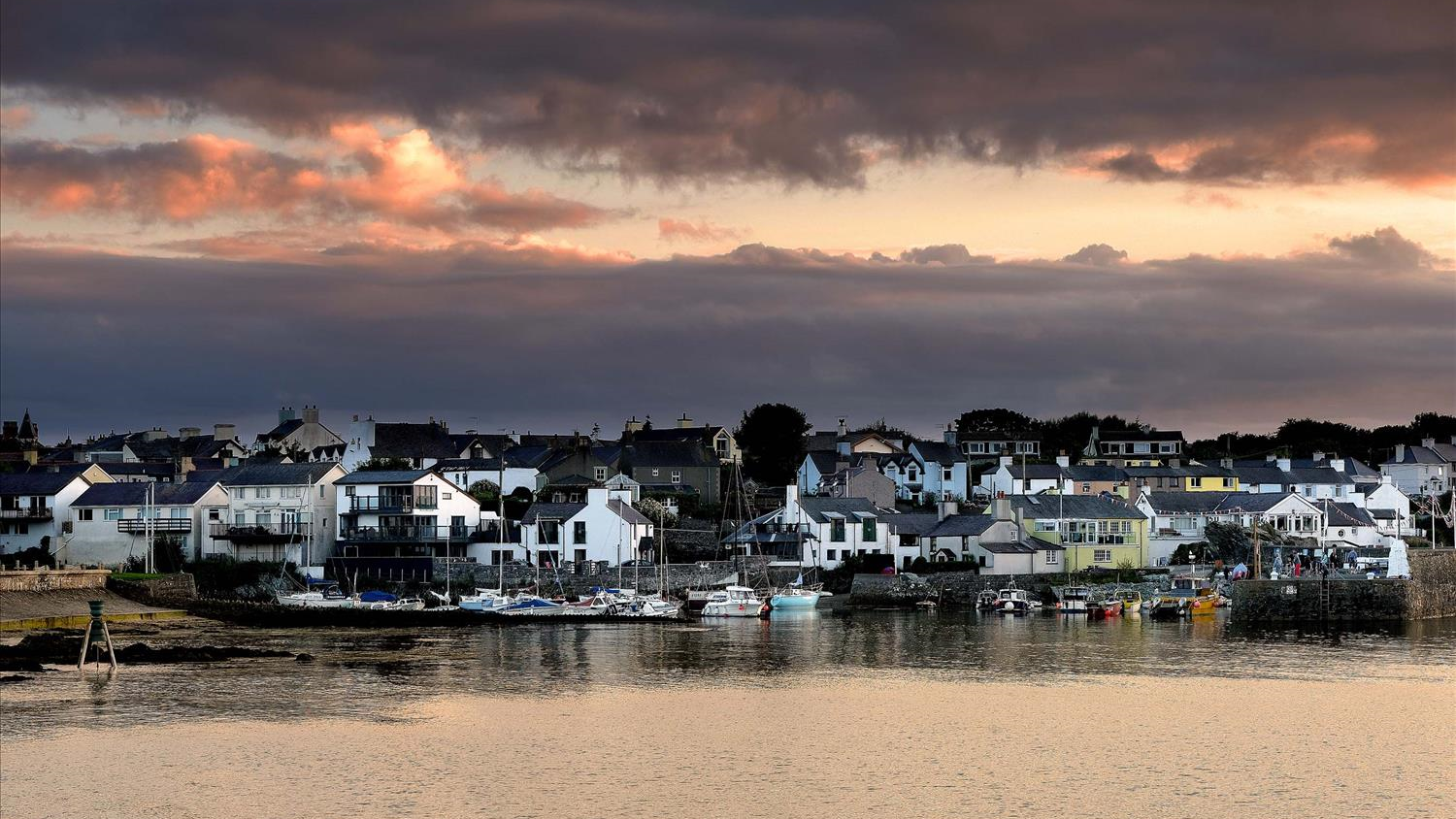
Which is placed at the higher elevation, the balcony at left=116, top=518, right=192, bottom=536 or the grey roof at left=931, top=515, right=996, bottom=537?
the balcony at left=116, top=518, right=192, bottom=536

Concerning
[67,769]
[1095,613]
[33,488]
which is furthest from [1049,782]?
[33,488]

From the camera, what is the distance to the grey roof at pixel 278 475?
96.1 m

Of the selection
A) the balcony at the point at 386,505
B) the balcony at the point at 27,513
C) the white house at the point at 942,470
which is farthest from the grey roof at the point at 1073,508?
the balcony at the point at 27,513

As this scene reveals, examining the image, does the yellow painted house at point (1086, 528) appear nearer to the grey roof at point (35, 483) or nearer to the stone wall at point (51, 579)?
the stone wall at point (51, 579)

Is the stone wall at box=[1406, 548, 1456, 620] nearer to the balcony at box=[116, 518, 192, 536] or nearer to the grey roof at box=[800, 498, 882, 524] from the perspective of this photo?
the grey roof at box=[800, 498, 882, 524]

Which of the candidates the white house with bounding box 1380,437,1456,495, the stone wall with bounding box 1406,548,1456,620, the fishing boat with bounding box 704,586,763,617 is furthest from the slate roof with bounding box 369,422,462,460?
the white house with bounding box 1380,437,1456,495

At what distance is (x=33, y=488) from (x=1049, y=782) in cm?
7412

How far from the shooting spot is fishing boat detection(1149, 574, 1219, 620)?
84500 mm

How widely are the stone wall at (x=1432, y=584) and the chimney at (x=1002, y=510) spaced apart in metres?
21.2

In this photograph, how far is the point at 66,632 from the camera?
65.8 metres

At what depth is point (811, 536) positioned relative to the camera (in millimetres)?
95625

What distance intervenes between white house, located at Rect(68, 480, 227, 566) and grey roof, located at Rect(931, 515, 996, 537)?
1650 inches

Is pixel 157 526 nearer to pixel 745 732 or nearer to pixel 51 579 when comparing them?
pixel 51 579

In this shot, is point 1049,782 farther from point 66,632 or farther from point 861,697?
point 66,632
